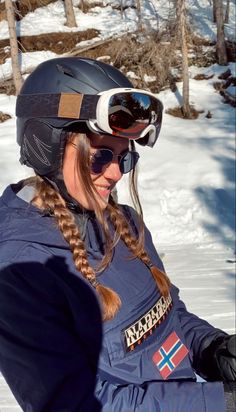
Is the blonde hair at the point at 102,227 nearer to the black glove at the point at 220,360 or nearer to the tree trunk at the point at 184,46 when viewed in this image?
the black glove at the point at 220,360

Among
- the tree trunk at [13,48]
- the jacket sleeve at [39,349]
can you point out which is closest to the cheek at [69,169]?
the jacket sleeve at [39,349]

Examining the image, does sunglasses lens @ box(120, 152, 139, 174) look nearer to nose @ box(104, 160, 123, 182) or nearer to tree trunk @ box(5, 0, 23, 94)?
nose @ box(104, 160, 123, 182)

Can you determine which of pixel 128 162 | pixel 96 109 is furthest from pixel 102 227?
pixel 96 109

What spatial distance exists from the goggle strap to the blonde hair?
7 cm

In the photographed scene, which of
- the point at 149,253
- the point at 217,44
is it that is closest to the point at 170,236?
the point at 149,253

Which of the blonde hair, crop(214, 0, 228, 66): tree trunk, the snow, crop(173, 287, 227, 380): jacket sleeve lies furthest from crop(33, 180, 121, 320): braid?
Result: crop(214, 0, 228, 66): tree trunk

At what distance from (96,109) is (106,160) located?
0.16 meters

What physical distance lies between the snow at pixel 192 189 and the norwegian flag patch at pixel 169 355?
94.3 inches

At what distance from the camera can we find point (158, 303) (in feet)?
5.83

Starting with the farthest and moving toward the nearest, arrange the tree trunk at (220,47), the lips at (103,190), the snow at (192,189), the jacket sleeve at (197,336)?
the tree trunk at (220,47) < the snow at (192,189) < the jacket sleeve at (197,336) < the lips at (103,190)

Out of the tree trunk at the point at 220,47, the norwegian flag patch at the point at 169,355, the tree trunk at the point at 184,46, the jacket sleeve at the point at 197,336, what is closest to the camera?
the norwegian flag patch at the point at 169,355

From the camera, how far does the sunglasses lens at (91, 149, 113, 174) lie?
174 centimetres

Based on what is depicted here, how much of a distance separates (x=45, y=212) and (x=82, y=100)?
37cm

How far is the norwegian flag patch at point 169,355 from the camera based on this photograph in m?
1.69
